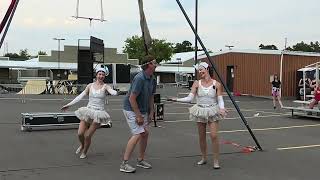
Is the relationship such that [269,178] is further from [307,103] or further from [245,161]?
[307,103]

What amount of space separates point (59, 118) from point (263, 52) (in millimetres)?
25664

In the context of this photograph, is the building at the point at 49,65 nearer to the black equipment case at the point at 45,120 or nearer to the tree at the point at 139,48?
the tree at the point at 139,48

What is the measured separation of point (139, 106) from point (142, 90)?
0.27 m

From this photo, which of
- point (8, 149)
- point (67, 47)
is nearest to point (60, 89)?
point (8, 149)

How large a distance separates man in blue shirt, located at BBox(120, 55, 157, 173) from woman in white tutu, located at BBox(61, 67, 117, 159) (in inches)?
45.9

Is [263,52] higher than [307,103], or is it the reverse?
[263,52]

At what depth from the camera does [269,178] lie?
794cm

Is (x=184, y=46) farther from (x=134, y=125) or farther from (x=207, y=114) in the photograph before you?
(x=134, y=125)

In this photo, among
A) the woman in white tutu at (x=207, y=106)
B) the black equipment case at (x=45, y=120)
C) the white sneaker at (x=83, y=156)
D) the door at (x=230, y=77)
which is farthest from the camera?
the door at (x=230, y=77)

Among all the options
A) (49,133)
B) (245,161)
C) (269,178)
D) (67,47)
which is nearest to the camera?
(269,178)

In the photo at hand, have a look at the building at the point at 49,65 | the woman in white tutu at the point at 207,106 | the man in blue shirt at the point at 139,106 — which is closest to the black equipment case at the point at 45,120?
the man in blue shirt at the point at 139,106

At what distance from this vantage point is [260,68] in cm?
3759

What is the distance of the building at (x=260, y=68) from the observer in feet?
118

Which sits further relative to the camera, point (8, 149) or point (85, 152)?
point (8, 149)
